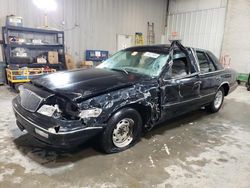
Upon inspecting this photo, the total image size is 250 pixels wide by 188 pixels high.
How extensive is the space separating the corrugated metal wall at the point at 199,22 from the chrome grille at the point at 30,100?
30.4 ft

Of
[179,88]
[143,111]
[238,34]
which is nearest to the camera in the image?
[143,111]

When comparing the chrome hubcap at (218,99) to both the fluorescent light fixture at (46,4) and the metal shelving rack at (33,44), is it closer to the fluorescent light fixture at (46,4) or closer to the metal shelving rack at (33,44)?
the metal shelving rack at (33,44)

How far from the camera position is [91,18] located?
8.33 meters

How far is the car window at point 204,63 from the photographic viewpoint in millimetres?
3579

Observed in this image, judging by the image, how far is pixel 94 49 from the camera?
867 centimetres

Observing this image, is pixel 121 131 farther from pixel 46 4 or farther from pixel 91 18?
pixel 91 18

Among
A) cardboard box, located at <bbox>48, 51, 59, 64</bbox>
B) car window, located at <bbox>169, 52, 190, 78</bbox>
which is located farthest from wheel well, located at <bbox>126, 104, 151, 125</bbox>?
cardboard box, located at <bbox>48, 51, 59, 64</bbox>

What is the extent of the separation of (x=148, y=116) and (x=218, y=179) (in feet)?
3.48

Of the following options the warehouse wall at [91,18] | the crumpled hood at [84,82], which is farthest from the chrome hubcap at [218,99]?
the warehouse wall at [91,18]

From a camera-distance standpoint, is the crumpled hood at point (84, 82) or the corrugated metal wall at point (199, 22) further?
the corrugated metal wall at point (199, 22)

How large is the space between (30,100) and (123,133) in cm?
117

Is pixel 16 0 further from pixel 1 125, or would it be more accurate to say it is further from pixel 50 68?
pixel 1 125

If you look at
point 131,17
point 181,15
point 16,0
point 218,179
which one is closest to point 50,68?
point 16,0

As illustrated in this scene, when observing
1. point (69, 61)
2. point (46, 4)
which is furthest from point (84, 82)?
point (46, 4)
